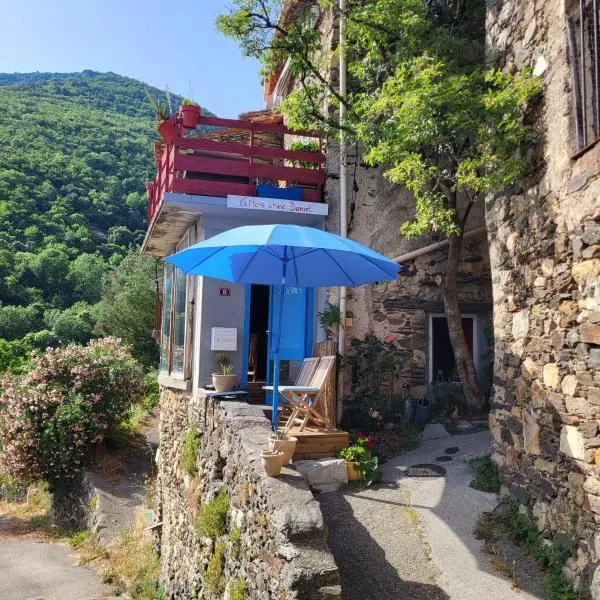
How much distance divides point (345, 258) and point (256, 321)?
535 cm

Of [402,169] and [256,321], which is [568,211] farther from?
[256,321]

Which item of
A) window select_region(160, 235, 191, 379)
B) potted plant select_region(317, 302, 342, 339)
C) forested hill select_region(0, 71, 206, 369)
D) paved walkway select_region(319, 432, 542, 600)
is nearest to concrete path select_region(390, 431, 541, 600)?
paved walkway select_region(319, 432, 542, 600)

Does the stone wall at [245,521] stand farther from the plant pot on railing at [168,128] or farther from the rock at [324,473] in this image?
the plant pot on railing at [168,128]

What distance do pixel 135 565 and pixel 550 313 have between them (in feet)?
27.9

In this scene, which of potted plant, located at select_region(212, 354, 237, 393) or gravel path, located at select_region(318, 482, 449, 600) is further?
potted plant, located at select_region(212, 354, 237, 393)

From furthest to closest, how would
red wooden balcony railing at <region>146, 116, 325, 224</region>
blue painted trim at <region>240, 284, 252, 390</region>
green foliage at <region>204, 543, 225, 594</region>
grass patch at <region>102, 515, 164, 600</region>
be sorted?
1. grass patch at <region>102, 515, 164, 600</region>
2. blue painted trim at <region>240, 284, 252, 390</region>
3. red wooden balcony railing at <region>146, 116, 325, 224</region>
4. green foliage at <region>204, 543, 225, 594</region>

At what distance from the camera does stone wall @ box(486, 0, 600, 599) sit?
3854mm

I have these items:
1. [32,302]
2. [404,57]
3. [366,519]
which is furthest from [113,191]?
[366,519]

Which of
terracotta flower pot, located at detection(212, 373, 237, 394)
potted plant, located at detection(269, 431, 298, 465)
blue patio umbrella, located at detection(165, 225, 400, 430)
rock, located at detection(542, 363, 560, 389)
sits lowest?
potted plant, located at detection(269, 431, 298, 465)

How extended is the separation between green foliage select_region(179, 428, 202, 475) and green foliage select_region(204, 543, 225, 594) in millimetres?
1726

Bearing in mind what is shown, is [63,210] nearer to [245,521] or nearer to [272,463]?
[245,521]

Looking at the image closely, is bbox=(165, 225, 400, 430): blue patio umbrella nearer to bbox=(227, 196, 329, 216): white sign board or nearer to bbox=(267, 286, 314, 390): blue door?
bbox=(227, 196, 329, 216): white sign board

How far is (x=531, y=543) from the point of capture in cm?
435

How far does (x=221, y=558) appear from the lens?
4.86 metres
